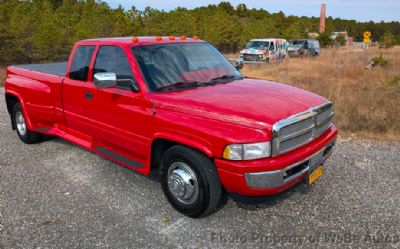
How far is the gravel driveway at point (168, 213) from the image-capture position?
11.4 ft

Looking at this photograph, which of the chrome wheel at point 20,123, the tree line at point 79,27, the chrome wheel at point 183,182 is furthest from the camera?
the tree line at point 79,27

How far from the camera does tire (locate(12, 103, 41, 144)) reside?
6312 millimetres

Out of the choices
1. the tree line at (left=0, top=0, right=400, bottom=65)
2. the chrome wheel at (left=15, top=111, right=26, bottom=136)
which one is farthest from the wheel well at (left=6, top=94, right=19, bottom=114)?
the tree line at (left=0, top=0, right=400, bottom=65)

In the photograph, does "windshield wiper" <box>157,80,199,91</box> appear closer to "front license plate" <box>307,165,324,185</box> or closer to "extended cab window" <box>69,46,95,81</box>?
"extended cab window" <box>69,46,95,81</box>

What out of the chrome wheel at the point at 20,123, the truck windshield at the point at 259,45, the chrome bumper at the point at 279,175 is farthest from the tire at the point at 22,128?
the truck windshield at the point at 259,45

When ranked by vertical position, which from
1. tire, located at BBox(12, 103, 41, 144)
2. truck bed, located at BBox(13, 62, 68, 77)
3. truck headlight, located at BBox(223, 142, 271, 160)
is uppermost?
truck bed, located at BBox(13, 62, 68, 77)

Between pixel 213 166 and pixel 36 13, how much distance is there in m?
24.4

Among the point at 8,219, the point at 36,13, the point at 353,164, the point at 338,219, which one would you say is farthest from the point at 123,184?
the point at 36,13

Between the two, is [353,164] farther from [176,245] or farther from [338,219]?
[176,245]

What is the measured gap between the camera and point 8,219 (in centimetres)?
391

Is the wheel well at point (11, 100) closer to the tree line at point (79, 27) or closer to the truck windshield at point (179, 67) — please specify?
the truck windshield at point (179, 67)

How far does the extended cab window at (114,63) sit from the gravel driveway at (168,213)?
1461mm

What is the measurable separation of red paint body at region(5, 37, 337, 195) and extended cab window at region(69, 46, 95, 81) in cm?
9

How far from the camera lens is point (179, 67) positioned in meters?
4.30
